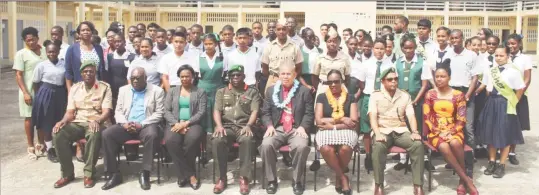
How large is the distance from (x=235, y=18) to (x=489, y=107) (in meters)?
30.3

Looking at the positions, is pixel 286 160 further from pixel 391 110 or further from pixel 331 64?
pixel 391 110

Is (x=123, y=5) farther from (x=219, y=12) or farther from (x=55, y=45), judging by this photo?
(x=55, y=45)

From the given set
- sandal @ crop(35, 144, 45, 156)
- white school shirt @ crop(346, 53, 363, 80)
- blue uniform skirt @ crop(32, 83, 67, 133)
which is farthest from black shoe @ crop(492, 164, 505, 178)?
sandal @ crop(35, 144, 45, 156)

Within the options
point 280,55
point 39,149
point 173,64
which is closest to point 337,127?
point 280,55

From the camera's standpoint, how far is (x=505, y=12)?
38.8 m

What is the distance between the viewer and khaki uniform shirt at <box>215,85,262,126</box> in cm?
549

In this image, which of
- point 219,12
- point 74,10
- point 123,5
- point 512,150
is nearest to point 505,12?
point 219,12

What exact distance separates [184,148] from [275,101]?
108cm

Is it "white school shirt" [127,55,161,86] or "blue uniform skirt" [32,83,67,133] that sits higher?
"white school shirt" [127,55,161,86]

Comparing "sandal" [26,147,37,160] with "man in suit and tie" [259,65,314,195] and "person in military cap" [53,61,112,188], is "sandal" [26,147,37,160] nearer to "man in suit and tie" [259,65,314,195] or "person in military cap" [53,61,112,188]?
"person in military cap" [53,61,112,188]

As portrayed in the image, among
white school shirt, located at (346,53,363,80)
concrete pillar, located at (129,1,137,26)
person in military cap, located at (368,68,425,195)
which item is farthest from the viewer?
concrete pillar, located at (129,1,137,26)

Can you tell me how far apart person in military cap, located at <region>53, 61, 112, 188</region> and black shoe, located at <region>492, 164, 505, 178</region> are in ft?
14.3

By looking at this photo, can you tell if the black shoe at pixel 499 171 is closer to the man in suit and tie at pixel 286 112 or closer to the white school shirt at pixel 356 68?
the white school shirt at pixel 356 68

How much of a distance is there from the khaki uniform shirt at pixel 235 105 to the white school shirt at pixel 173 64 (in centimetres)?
72
